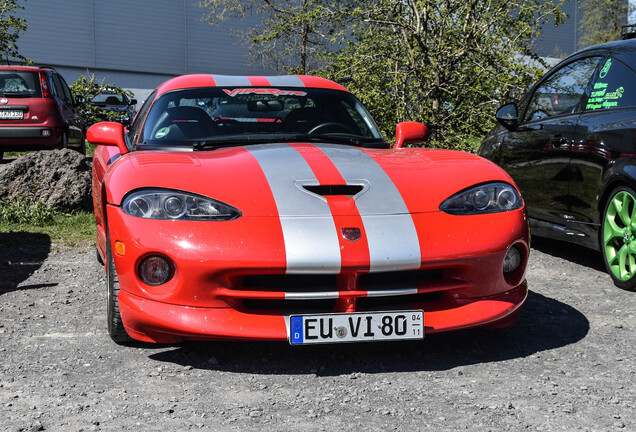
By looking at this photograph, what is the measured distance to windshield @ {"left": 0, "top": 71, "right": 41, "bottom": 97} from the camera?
44.3 feet

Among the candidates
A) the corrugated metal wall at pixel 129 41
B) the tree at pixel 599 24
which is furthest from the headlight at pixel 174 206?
the tree at pixel 599 24

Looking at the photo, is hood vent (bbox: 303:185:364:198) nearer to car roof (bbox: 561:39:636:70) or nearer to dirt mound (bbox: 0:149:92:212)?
car roof (bbox: 561:39:636:70)

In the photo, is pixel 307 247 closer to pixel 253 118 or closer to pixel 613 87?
pixel 253 118

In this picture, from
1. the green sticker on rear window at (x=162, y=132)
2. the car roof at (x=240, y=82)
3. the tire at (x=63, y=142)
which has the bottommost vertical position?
the tire at (x=63, y=142)

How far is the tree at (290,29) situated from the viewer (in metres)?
11.6

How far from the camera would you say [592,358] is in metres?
3.73

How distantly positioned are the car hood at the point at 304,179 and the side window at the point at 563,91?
2.22 metres

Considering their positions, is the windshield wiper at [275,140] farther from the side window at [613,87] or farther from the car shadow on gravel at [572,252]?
the car shadow on gravel at [572,252]

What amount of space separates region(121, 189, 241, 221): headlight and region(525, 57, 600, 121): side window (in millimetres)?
3427

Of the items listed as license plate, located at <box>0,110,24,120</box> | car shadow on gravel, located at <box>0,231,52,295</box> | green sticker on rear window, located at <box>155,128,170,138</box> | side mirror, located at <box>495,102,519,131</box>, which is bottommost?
license plate, located at <box>0,110,24,120</box>

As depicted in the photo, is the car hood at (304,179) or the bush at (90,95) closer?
the car hood at (304,179)

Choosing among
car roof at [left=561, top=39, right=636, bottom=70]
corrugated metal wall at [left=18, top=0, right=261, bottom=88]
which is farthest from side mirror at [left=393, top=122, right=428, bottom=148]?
corrugated metal wall at [left=18, top=0, right=261, bottom=88]

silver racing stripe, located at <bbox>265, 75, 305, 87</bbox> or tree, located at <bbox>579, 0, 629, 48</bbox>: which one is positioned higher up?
silver racing stripe, located at <bbox>265, 75, 305, 87</bbox>

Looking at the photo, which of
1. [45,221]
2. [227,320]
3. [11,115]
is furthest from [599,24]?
[227,320]
